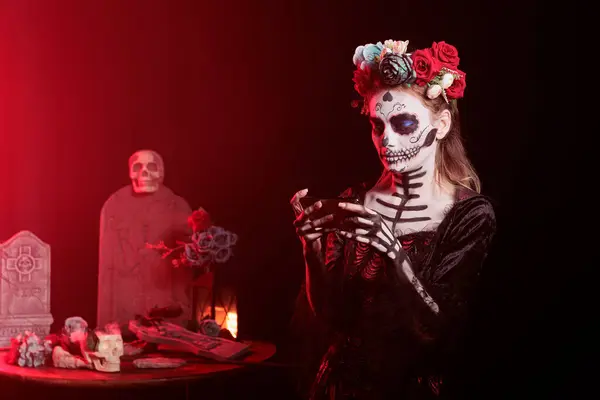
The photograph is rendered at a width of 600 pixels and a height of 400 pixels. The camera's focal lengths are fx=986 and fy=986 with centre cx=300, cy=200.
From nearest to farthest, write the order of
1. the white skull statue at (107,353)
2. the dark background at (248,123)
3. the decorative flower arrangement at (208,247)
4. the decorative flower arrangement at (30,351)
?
the dark background at (248,123) < the white skull statue at (107,353) < the decorative flower arrangement at (30,351) < the decorative flower arrangement at (208,247)

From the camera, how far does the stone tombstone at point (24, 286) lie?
11.4ft

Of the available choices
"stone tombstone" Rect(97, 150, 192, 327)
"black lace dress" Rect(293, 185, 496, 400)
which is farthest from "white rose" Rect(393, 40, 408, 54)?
"stone tombstone" Rect(97, 150, 192, 327)

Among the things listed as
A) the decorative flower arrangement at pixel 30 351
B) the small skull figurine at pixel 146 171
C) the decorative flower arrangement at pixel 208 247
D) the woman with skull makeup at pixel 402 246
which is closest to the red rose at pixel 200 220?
the decorative flower arrangement at pixel 208 247

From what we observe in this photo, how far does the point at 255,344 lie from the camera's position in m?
3.39

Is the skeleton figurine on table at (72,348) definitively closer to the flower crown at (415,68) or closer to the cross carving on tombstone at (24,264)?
the cross carving on tombstone at (24,264)

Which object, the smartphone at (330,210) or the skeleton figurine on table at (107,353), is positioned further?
the skeleton figurine on table at (107,353)

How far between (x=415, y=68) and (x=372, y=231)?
42 cm

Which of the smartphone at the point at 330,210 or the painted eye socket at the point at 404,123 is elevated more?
the painted eye socket at the point at 404,123

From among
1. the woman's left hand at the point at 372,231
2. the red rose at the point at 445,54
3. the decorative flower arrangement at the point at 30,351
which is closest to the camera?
the woman's left hand at the point at 372,231

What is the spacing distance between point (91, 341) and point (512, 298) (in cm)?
128

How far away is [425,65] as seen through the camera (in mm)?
2383

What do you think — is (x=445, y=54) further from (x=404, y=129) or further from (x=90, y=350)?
(x=90, y=350)

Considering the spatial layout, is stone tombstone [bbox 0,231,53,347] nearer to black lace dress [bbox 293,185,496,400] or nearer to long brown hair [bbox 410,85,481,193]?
black lace dress [bbox 293,185,496,400]

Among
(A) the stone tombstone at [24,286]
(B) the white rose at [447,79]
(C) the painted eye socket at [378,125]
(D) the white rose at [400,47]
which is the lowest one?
(A) the stone tombstone at [24,286]
